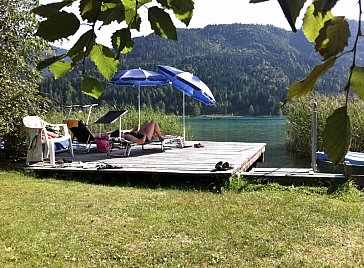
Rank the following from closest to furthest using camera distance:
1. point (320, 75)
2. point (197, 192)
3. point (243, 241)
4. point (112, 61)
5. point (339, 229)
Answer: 1. point (320, 75)
2. point (112, 61)
3. point (243, 241)
4. point (339, 229)
5. point (197, 192)

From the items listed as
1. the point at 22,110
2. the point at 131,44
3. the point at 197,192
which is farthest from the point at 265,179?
the point at 131,44

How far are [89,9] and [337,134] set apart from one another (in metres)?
0.42

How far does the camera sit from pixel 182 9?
0.68m

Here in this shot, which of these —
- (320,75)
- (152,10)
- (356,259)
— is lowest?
(356,259)

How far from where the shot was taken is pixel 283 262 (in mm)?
3762

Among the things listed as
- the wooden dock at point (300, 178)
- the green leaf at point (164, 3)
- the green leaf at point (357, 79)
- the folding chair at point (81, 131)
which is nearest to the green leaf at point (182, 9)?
the green leaf at point (164, 3)

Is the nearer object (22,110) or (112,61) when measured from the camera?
(112,61)

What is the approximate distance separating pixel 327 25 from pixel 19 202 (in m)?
6.08

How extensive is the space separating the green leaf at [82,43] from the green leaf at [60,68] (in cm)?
3

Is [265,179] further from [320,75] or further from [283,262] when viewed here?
[320,75]

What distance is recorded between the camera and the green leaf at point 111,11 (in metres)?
0.68

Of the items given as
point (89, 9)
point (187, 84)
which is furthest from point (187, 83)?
point (89, 9)

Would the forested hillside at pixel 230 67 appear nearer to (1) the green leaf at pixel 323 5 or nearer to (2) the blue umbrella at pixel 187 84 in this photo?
(1) the green leaf at pixel 323 5

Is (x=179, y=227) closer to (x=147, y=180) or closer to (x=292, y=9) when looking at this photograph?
(x=147, y=180)
